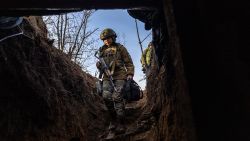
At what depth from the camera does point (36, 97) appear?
764 centimetres

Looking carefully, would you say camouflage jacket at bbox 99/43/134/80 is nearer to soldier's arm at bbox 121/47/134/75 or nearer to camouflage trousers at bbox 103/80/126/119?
soldier's arm at bbox 121/47/134/75

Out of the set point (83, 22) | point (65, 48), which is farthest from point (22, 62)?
point (83, 22)

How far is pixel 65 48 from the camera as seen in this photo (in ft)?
49.6

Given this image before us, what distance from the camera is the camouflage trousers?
9.12m

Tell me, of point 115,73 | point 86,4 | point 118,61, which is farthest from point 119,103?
point 86,4

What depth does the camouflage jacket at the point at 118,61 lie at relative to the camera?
9438 mm

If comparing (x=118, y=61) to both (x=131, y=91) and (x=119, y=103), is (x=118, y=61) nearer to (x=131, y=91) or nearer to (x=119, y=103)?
(x=131, y=91)

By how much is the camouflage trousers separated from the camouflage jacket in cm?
15

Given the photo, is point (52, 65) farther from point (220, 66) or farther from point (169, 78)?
point (220, 66)

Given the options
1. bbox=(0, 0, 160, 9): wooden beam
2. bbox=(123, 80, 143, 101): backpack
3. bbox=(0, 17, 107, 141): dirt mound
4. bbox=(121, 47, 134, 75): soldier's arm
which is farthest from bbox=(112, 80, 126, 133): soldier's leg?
bbox=(0, 0, 160, 9): wooden beam

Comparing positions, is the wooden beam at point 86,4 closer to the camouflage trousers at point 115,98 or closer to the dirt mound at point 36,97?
the dirt mound at point 36,97

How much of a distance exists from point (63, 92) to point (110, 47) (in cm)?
158

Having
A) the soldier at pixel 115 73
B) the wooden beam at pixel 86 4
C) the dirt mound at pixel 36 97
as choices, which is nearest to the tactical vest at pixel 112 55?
the soldier at pixel 115 73

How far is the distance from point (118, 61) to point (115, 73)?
0.28m
